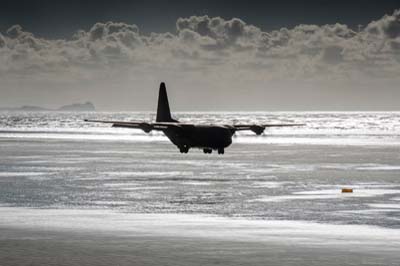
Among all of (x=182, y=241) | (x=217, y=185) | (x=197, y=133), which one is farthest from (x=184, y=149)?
(x=182, y=241)

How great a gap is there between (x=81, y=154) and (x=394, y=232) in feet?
141

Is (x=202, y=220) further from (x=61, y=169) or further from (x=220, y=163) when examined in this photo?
(x=220, y=163)

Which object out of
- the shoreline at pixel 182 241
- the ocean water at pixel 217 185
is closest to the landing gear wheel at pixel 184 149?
the ocean water at pixel 217 185

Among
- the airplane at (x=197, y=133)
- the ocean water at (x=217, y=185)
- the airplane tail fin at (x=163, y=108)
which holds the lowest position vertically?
the ocean water at (x=217, y=185)

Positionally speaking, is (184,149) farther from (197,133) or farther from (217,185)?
(217,185)

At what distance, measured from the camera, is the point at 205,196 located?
3080 centimetres

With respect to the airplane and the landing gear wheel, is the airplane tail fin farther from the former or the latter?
the landing gear wheel

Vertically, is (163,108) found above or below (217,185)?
above

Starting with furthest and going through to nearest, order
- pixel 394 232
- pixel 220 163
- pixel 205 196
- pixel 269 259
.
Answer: pixel 220 163 < pixel 205 196 < pixel 394 232 < pixel 269 259

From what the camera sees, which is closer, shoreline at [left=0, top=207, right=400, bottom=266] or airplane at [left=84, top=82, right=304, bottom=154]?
shoreline at [left=0, top=207, right=400, bottom=266]

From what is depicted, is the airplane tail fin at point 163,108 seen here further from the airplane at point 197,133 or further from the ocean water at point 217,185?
the ocean water at point 217,185

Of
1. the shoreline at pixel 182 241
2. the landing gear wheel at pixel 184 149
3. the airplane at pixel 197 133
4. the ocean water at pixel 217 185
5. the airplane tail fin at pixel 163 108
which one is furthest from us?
the airplane tail fin at pixel 163 108

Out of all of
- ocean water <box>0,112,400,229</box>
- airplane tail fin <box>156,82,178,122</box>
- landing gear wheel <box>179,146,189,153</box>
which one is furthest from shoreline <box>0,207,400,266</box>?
airplane tail fin <box>156,82,178,122</box>

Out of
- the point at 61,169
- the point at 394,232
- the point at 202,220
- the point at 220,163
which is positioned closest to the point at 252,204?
the point at 202,220
